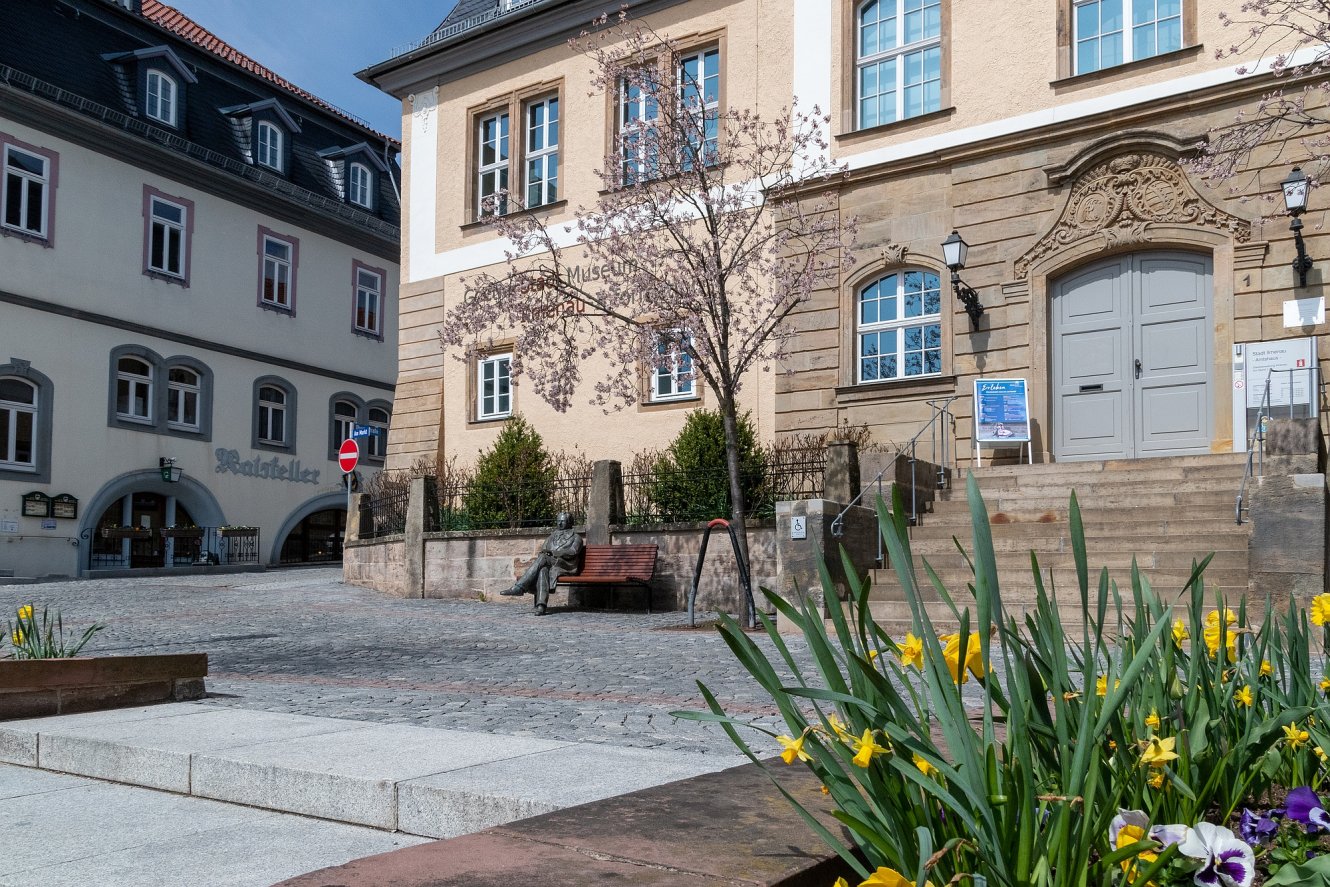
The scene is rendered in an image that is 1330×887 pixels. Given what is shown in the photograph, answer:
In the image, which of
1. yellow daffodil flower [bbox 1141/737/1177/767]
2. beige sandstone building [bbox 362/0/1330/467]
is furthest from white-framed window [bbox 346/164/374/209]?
yellow daffodil flower [bbox 1141/737/1177/767]

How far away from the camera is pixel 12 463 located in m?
25.1

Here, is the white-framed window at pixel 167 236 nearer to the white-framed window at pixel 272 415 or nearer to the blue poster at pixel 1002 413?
the white-framed window at pixel 272 415

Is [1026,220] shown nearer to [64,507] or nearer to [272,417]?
[64,507]

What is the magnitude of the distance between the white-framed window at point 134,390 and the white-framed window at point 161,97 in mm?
5886

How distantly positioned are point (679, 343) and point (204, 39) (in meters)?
26.6

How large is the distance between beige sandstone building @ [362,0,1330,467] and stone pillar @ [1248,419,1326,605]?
3851mm

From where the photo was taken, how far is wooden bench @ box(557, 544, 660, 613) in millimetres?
15250

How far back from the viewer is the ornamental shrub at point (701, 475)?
15.8 meters

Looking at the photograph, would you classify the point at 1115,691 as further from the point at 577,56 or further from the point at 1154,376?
the point at 577,56

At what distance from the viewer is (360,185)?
35969 millimetres

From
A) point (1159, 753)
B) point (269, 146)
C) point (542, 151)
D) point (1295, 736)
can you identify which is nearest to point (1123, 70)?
point (542, 151)

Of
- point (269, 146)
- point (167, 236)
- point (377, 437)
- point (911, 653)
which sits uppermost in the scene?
point (269, 146)

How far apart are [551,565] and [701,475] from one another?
225 centimetres

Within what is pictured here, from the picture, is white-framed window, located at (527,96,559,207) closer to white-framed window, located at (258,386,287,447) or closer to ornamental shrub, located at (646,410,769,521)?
ornamental shrub, located at (646,410,769,521)
